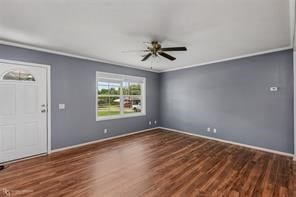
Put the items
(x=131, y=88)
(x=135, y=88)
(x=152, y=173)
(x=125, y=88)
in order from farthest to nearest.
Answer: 1. (x=135, y=88)
2. (x=131, y=88)
3. (x=125, y=88)
4. (x=152, y=173)

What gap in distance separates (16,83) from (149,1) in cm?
335

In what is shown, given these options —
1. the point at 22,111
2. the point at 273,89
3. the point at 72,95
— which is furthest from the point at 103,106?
the point at 273,89

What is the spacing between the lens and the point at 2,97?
3.27m

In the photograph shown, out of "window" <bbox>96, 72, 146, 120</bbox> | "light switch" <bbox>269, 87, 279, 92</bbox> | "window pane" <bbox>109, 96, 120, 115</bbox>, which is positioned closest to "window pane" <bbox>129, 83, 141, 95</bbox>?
"window" <bbox>96, 72, 146, 120</bbox>

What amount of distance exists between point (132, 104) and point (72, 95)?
7.73 feet

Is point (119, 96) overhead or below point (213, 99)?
overhead

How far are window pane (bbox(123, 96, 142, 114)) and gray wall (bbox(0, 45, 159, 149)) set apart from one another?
0.69 metres

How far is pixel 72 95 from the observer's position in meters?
4.32

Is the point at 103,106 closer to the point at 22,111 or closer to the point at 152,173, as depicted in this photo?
the point at 22,111

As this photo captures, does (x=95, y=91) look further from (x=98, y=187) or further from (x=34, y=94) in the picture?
(x=98, y=187)

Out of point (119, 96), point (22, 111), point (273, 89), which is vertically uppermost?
point (273, 89)

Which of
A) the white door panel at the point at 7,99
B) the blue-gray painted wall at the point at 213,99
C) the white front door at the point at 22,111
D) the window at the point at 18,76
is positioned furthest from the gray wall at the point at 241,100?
the white door panel at the point at 7,99

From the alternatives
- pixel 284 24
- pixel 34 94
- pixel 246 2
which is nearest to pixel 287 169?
pixel 284 24

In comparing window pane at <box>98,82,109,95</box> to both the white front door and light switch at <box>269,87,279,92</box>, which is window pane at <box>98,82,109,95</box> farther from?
light switch at <box>269,87,279,92</box>
